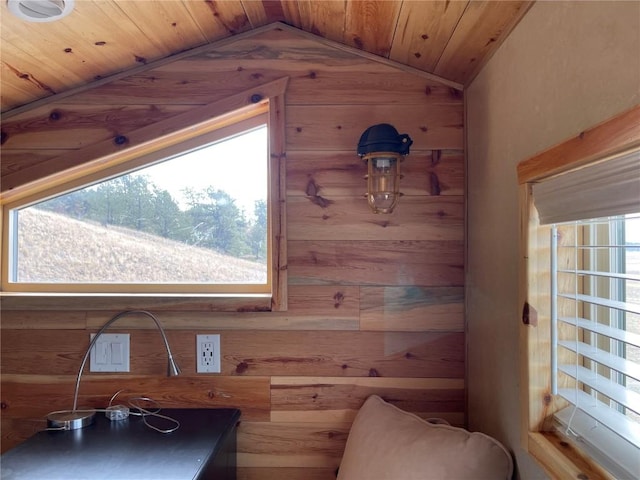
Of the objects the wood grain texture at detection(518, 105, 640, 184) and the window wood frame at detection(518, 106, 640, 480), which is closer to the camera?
the wood grain texture at detection(518, 105, 640, 184)

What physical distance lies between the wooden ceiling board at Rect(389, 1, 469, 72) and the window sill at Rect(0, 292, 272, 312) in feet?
3.10

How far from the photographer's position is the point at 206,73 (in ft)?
5.06

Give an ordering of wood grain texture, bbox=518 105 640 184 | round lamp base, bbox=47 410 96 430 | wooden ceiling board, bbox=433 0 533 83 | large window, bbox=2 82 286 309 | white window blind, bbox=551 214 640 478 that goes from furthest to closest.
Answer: large window, bbox=2 82 286 309 < round lamp base, bbox=47 410 96 430 < wooden ceiling board, bbox=433 0 533 83 < white window blind, bbox=551 214 640 478 < wood grain texture, bbox=518 105 640 184

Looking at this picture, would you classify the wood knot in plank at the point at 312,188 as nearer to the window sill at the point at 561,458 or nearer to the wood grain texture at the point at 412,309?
the wood grain texture at the point at 412,309

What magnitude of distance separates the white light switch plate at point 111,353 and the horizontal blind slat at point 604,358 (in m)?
1.37

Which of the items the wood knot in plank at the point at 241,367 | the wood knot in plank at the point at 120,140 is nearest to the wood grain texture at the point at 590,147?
the wood knot in plank at the point at 241,367

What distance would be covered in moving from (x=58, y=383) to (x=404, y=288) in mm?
1287

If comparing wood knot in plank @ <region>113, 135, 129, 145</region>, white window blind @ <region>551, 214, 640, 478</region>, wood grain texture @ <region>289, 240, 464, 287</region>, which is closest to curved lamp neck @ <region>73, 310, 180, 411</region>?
wood grain texture @ <region>289, 240, 464, 287</region>

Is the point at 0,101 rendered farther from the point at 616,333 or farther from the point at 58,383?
the point at 616,333

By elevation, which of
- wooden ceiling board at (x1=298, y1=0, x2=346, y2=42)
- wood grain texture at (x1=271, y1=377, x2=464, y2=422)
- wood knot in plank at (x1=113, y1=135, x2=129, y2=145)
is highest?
wooden ceiling board at (x1=298, y1=0, x2=346, y2=42)

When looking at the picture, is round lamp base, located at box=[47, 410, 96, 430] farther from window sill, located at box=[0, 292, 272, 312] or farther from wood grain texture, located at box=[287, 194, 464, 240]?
wood grain texture, located at box=[287, 194, 464, 240]

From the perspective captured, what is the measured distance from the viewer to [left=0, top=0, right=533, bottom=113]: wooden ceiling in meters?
1.13

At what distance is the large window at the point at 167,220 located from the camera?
1.60 metres

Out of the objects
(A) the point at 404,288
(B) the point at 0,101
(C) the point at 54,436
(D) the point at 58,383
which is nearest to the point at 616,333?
(A) the point at 404,288
